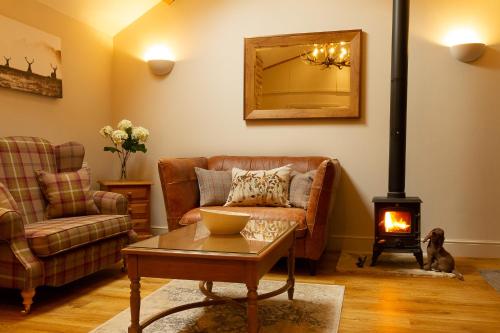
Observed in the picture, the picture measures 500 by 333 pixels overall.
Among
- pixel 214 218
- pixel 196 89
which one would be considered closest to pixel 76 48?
pixel 196 89

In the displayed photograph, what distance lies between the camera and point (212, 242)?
6.95ft

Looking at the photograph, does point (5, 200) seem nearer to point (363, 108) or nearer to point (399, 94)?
point (399, 94)

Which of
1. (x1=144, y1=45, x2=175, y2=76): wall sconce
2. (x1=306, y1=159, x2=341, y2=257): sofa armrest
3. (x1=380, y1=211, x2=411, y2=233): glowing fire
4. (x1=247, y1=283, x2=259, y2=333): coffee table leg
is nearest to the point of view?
(x1=247, y1=283, x2=259, y2=333): coffee table leg

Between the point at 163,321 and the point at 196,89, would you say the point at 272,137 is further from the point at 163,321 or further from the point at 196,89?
Answer: the point at 163,321

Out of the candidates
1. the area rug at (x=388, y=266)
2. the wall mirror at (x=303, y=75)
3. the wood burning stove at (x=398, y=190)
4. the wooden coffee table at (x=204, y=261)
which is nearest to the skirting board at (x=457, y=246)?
the area rug at (x=388, y=266)

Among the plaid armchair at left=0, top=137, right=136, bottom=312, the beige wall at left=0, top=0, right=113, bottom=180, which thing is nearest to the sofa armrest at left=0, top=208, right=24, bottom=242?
the plaid armchair at left=0, top=137, right=136, bottom=312

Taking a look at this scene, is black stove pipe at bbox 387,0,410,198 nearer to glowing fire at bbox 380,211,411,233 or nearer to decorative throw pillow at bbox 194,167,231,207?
glowing fire at bbox 380,211,411,233

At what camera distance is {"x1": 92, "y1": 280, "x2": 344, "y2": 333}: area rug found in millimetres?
2293

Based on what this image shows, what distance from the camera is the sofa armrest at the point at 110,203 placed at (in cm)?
338

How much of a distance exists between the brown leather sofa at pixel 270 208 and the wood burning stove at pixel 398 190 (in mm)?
411

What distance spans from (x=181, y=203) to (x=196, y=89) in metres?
1.39

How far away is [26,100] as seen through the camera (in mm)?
3602

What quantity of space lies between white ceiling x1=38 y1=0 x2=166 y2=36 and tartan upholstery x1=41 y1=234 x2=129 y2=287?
210cm

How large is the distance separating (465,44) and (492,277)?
1.88m
